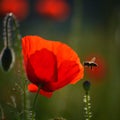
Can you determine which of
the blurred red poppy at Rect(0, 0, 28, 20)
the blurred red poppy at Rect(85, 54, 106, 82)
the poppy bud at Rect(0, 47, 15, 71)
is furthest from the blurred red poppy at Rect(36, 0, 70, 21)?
the poppy bud at Rect(0, 47, 15, 71)

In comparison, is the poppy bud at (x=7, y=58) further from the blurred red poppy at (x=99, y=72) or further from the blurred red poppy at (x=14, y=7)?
the blurred red poppy at (x=14, y=7)

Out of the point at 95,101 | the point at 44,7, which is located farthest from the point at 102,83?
the point at 44,7

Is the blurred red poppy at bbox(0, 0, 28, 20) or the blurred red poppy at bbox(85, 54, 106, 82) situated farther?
the blurred red poppy at bbox(0, 0, 28, 20)

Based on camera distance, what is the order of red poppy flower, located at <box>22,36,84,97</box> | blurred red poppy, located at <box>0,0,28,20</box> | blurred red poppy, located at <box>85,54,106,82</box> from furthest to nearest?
blurred red poppy, located at <box>0,0,28,20</box> < blurred red poppy, located at <box>85,54,106,82</box> < red poppy flower, located at <box>22,36,84,97</box>

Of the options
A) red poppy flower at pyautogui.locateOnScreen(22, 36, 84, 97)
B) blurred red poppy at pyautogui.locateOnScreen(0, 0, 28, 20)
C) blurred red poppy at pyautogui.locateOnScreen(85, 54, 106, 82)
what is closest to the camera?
red poppy flower at pyautogui.locateOnScreen(22, 36, 84, 97)

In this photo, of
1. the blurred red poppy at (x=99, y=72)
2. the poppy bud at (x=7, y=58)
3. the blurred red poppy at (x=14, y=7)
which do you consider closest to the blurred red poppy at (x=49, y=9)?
the blurred red poppy at (x=14, y=7)

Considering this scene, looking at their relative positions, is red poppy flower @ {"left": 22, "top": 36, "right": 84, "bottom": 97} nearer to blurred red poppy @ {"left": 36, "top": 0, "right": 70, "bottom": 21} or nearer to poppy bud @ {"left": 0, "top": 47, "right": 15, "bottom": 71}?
poppy bud @ {"left": 0, "top": 47, "right": 15, "bottom": 71}

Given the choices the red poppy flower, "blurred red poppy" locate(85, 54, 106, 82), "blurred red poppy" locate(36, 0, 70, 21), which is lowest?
the red poppy flower

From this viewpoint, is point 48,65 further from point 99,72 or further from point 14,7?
point 14,7
